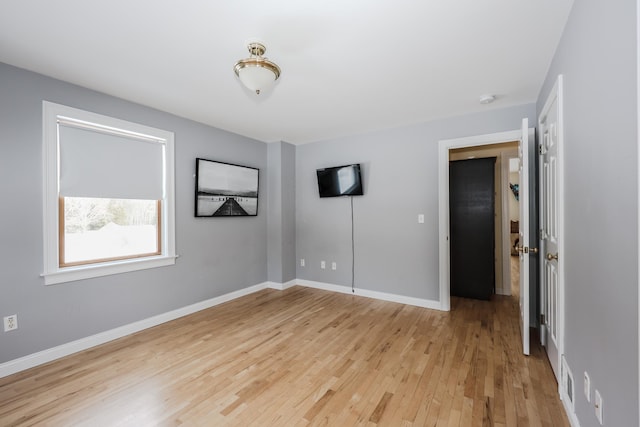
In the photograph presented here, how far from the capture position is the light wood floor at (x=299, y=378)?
5.63 feet

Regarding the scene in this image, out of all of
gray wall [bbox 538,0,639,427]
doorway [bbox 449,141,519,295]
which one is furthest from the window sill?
doorway [bbox 449,141,519,295]

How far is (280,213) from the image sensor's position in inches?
178

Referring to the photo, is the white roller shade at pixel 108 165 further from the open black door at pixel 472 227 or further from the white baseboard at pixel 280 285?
the open black door at pixel 472 227

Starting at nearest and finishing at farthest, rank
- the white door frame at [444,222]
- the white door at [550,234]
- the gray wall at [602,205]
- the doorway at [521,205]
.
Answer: the gray wall at [602,205], the white door at [550,234], the doorway at [521,205], the white door frame at [444,222]

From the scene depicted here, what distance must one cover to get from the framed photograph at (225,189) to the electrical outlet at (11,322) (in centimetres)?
177

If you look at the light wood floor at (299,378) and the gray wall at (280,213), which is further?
the gray wall at (280,213)

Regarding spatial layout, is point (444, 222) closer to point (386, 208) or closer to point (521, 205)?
point (386, 208)

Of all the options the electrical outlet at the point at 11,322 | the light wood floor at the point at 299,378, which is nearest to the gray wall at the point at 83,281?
the electrical outlet at the point at 11,322

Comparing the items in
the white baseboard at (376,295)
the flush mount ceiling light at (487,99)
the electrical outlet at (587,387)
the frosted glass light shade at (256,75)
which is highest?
the flush mount ceiling light at (487,99)

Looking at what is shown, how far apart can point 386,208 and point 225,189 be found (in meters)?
2.25

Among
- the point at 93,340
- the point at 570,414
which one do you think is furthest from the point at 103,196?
the point at 570,414

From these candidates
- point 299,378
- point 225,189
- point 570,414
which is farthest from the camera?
point 225,189

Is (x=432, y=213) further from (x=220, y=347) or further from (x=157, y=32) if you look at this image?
(x=157, y=32)

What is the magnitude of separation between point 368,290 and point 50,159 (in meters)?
3.80
